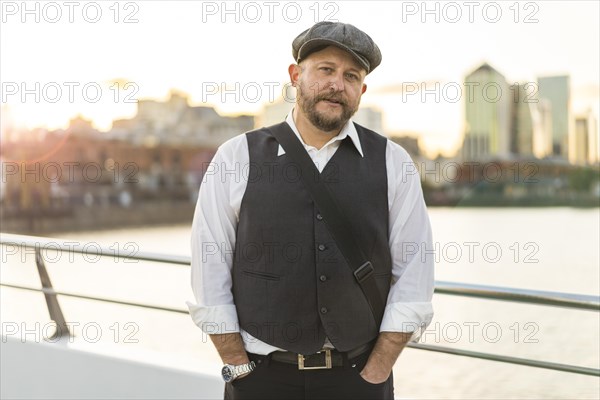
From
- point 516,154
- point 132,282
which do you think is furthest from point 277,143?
point 516,154

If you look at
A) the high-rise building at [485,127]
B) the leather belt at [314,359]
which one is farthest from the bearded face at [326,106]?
the high-rise building at [485,127]

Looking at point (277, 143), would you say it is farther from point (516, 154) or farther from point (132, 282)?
point (516, 154)

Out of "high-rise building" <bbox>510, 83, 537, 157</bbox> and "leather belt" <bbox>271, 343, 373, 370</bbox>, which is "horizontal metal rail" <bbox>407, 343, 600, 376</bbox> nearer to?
"leather belt" <bbox>271, 343, 373, 370</bbox>

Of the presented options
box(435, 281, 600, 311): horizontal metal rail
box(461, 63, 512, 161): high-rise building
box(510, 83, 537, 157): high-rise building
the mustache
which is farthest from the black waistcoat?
box(510, 83, 537, 157): high-rise building

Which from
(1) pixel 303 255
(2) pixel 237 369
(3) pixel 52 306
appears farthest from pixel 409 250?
(3) pixel 52 306

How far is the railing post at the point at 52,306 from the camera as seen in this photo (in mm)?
2551

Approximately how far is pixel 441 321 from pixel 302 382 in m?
16.6

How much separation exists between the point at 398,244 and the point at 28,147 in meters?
47.0

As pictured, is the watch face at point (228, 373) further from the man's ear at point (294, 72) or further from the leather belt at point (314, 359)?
the man's ear at point (294, 72)

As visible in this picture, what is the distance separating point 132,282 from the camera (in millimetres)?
23000

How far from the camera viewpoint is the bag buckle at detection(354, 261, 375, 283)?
4.79 feet

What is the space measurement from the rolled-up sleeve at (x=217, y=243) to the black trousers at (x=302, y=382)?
115 millimetres

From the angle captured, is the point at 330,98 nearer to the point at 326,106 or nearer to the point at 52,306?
the point at 326,106

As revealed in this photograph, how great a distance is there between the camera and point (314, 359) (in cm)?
148
